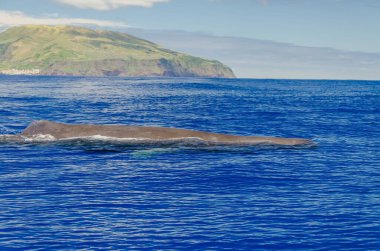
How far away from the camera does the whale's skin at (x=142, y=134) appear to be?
3575cm

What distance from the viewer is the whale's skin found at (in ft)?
117

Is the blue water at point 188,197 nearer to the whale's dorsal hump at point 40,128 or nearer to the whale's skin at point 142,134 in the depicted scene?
the whale's skin at point 142,134

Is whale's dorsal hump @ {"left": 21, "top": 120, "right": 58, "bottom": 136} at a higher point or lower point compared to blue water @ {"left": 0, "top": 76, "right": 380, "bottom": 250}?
higher

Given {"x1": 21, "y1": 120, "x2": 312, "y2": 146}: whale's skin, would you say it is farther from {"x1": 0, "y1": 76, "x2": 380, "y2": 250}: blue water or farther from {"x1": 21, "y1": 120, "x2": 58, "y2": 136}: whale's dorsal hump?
{"x1": 0, "y1": 76, "x2": 380, "y2": 250}: blue water

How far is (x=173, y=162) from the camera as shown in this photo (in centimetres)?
2945

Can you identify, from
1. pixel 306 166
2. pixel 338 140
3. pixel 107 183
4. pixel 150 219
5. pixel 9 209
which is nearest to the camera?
pixel 150 219

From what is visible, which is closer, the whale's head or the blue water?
the blue water

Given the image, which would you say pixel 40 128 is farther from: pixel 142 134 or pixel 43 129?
pixel 142 134

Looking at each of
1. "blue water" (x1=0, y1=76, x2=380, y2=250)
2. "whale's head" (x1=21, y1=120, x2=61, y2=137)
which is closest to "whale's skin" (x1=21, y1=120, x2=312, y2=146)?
"whale's head" (x1=21, y1=120, x2=61, y2=137)

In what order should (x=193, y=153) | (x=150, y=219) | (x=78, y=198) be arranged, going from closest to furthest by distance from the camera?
1. (x=150, y=219)
2. (x=78, y=198)
3. (x=193, y=153)

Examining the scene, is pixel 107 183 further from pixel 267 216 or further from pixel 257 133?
pixel 257 133

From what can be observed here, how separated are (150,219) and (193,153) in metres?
14.5

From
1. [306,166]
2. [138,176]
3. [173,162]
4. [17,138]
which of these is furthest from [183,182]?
[17,138]

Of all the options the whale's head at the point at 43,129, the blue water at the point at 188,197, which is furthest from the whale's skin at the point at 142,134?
the blue water at the point at 188,197
